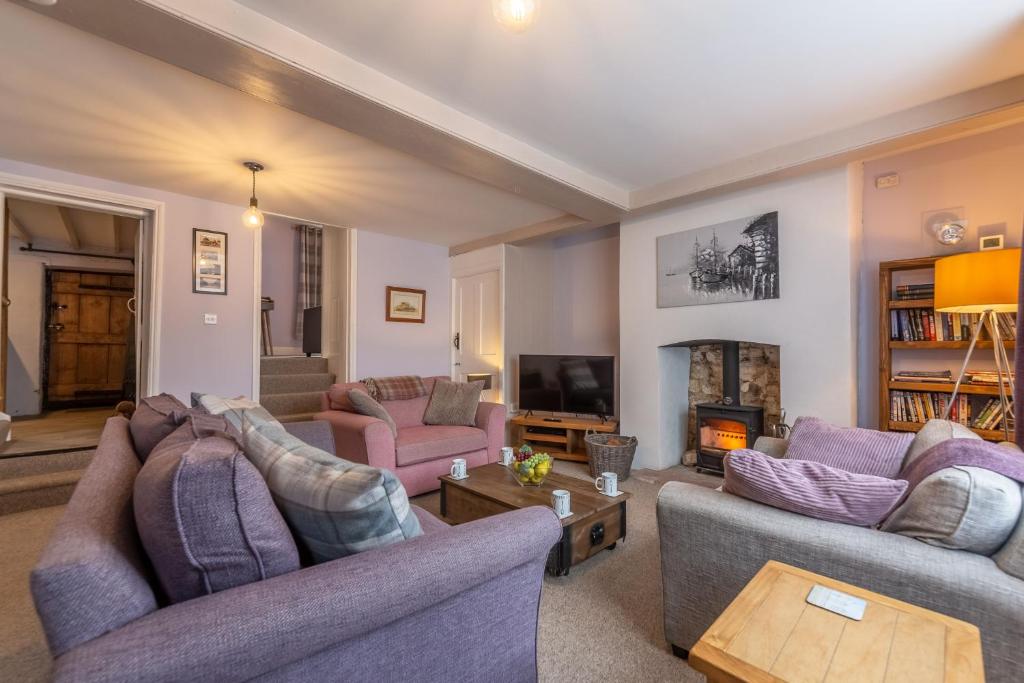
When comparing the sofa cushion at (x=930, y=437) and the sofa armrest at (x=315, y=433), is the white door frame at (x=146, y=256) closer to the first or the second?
the sofa armrest at (x=315, y=433)


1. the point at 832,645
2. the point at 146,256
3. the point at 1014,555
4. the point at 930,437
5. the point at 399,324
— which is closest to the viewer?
the point at 832,645

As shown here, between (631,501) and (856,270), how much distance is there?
227cm

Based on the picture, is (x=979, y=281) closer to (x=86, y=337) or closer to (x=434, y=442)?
(x=434, y=442)

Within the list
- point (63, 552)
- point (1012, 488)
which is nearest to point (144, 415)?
point (63, 552)

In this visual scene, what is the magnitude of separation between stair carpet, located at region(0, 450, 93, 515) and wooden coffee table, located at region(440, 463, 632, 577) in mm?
2751

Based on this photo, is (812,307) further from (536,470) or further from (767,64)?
(536,470)

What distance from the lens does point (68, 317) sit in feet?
20.0

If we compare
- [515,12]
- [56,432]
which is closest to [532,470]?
[515,12]

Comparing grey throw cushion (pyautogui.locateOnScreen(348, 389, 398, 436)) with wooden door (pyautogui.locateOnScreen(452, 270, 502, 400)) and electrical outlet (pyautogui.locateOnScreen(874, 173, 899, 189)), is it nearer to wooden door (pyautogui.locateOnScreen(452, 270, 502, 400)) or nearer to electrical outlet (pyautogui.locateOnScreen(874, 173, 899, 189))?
wooden door (pyautogui.locateOnScreen(452, 270, 502, 400))

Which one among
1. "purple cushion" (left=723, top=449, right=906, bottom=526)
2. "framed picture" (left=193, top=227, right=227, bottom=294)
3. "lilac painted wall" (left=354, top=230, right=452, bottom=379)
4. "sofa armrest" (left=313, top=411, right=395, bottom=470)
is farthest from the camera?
"lilac painted wall" (left=354, top=230, right=452, bottom=379)

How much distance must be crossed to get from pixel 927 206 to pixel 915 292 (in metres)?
0.65

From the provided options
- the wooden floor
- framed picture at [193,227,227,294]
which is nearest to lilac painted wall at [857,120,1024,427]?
framed picture at [193,227,227,294]

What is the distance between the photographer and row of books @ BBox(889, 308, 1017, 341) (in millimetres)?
2732

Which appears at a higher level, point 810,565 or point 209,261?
point 209,261
